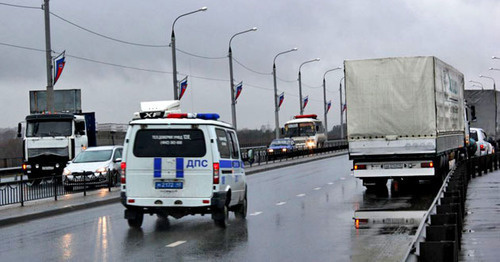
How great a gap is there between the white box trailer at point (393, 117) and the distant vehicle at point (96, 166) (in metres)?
9.25

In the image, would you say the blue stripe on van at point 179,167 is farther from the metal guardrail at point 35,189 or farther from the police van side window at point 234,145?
the metal guardrail at point 35,189

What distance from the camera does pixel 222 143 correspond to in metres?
15.3

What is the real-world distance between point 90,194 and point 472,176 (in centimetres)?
1482

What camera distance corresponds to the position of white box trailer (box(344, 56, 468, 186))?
2148 centimetres

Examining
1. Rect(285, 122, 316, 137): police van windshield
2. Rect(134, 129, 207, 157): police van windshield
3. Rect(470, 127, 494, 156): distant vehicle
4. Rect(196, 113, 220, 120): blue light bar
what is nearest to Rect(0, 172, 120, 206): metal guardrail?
Rect(134, 129, 207, 157): police van windshield

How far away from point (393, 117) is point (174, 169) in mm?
8978

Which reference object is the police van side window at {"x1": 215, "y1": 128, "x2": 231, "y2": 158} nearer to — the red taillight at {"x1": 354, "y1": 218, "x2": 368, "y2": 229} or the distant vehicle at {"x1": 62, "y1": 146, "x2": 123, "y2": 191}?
the red taillight at {"x1": 354, "y1": 218, "x2": 368, "y2": 229}

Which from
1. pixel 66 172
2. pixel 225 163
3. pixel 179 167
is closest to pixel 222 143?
pixel 225 163

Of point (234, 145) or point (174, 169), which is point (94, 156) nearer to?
point (234, 145)

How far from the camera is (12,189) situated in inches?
816

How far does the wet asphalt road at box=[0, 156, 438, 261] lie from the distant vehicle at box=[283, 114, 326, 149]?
53.5 meters

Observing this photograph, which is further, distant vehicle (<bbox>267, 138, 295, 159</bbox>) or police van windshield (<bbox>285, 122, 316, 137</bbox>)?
police van windshield (<bbox>285, 122, 316, 137</bbox>)

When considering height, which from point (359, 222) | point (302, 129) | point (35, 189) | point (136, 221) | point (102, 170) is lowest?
point (359, 222)

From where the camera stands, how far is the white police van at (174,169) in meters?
14.4
